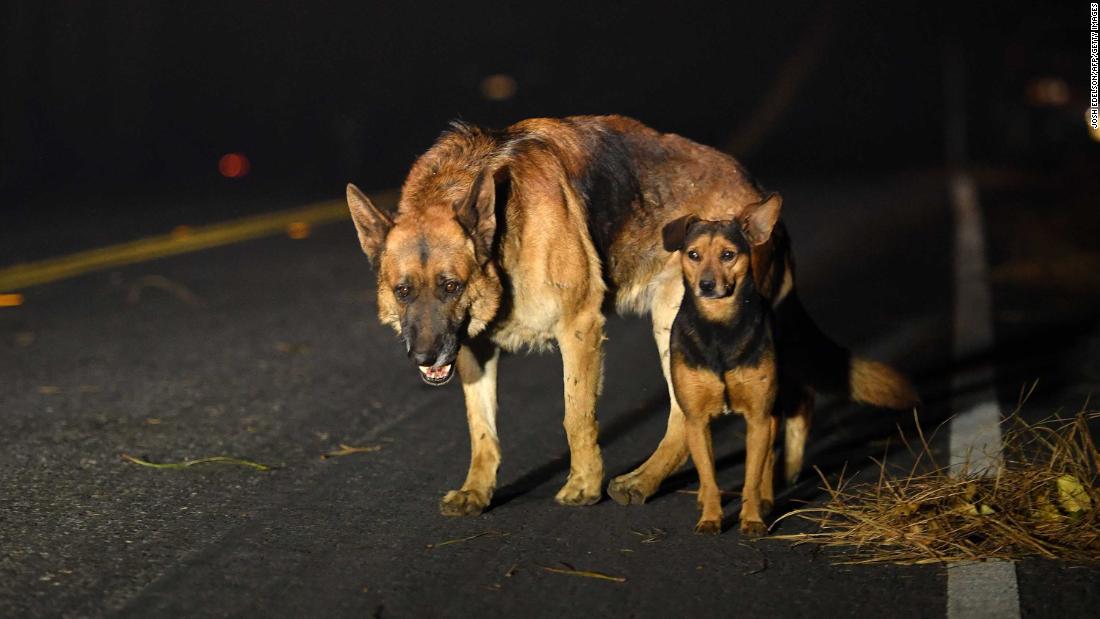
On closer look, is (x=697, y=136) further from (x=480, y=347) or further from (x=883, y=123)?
(x=480, y=347)

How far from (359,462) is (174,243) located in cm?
885

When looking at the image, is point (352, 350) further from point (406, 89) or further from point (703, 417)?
point (406, 89)

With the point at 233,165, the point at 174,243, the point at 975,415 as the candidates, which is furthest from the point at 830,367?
the point at 233,165

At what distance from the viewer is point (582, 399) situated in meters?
6.52

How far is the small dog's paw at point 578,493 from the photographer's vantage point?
6.52m

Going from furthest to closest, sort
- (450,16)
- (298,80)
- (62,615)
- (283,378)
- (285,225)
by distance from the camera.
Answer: (450,16) → (298,80) → (285,225) → (283,378) → (62,615)

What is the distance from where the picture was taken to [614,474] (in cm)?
715

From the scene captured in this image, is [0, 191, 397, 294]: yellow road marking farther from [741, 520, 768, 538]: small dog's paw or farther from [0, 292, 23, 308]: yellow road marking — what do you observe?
[741, 520, 768, 538]: small dog's paw

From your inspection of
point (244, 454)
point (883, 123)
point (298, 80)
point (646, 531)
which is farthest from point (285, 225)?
point (883, 123)

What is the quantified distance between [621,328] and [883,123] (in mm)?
24556

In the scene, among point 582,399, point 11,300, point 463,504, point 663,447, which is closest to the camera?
point 463,504

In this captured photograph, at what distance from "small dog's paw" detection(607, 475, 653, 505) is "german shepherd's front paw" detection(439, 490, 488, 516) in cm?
54

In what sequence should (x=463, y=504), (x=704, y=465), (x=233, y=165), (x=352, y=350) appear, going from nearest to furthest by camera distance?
1. (x=704, y=465)
2. (x=463, y=504)
3. (x=352, y=350)
4. (x=233, y=165)

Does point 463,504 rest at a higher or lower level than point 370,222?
lower
